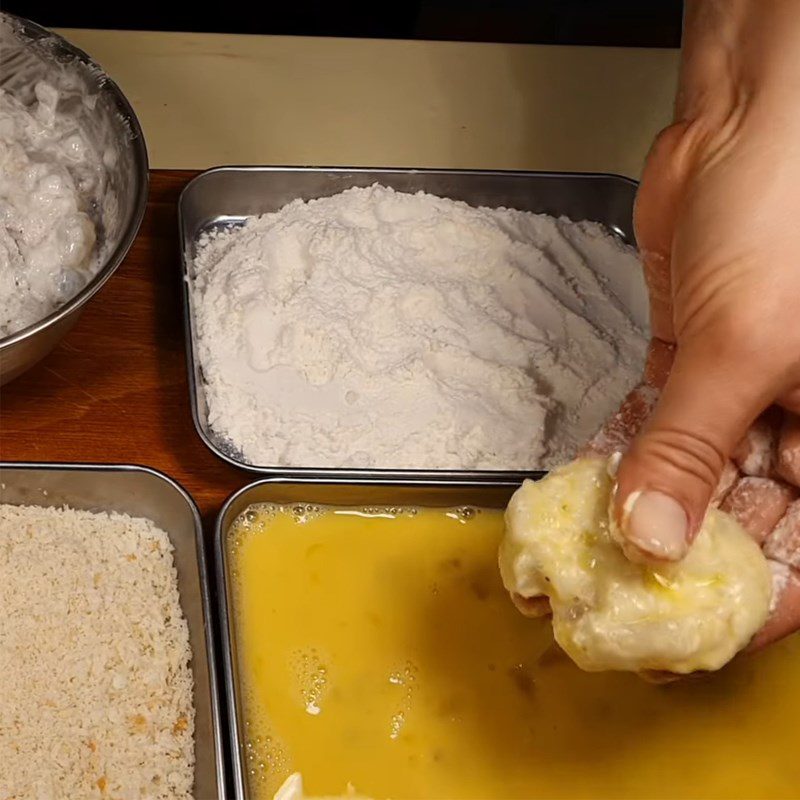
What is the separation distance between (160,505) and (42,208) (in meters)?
0.36

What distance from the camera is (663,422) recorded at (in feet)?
2.74

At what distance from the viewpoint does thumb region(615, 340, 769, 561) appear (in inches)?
30.7

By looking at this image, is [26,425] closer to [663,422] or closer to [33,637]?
[33,637]

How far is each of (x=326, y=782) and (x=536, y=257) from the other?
2.32 ft

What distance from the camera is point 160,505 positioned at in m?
1.15

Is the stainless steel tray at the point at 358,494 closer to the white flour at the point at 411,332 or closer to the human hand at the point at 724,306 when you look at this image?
the white flour at the point at 411,332

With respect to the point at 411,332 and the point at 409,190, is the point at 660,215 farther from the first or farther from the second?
the point at 409,190

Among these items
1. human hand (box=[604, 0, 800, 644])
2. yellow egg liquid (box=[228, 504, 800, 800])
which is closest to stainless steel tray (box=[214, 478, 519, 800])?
yellow egg liquid (box=[228, 504, 800, 800])

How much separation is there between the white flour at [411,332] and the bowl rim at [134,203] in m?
0.19

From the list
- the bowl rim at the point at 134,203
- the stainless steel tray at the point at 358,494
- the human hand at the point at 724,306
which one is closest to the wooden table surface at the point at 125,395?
the stainless steel tray at the point at 358,494

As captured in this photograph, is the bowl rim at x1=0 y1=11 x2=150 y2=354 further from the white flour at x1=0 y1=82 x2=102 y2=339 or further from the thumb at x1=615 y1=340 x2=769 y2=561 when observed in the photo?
the thumb at x1=615 y1=340 x2=769 y2=561

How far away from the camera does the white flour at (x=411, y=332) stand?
1218 mm

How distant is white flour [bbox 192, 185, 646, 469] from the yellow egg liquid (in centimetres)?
10

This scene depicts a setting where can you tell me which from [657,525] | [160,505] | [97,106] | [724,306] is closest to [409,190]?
[97,106]
